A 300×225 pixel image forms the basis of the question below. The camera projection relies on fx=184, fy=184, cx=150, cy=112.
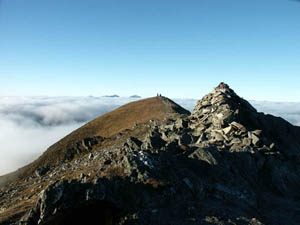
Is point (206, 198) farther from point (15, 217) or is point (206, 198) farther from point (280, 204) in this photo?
point (15, 217)

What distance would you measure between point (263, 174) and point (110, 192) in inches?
952

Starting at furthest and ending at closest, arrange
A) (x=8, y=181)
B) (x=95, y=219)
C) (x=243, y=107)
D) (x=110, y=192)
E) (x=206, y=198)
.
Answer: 1. (x=8, y=181)
2. (x=243, y=107)
3. (x=206, y=198)
4. (x=110, y=192)
5. (x=95, y=219)

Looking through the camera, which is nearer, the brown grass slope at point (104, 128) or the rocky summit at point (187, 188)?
the rocky summit at point (187, 188)

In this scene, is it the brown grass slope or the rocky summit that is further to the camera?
the brown grass slope

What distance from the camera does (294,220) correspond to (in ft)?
66.1

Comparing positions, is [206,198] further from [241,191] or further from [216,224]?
[241,191]

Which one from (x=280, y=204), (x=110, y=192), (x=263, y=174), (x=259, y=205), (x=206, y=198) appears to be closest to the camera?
(x=110, y=192)

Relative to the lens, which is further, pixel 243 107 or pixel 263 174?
pixel 243 107

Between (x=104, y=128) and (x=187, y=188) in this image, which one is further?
(x=104, y=128)

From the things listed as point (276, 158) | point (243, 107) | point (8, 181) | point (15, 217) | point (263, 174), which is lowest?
point (8, 181)

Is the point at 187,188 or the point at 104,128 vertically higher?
the point at 187,188

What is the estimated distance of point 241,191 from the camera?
2223cm

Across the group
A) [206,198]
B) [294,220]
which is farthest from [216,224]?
[294,220]

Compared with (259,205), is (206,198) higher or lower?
higher
